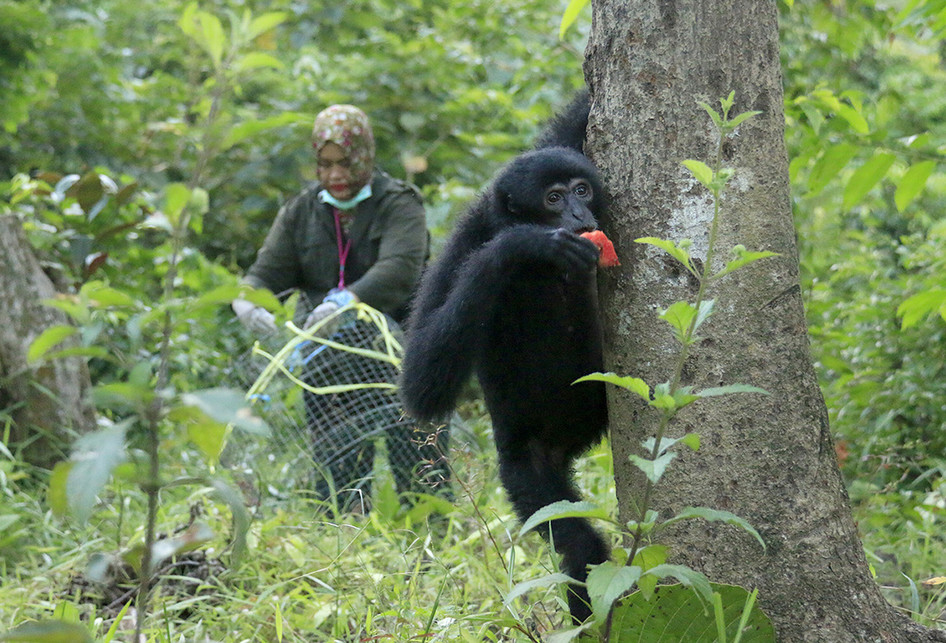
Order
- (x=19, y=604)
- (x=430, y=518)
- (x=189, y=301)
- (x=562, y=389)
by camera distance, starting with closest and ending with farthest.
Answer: (x=189, y=301), (x=562, y=389), (x=19, y=604), (x=430, y=518)

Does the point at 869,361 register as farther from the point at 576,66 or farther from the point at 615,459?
the point at 576,66

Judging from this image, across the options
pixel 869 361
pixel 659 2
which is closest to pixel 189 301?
pixel 659 2

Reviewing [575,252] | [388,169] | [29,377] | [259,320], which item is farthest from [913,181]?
[388,169]

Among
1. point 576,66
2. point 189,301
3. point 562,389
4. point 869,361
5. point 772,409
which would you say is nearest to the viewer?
point 189,301

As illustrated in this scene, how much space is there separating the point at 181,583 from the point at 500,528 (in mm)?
1368

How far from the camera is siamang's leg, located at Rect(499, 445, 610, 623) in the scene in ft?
8.86

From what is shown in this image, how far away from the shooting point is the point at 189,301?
148 centimetres

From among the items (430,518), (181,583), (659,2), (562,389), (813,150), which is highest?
(659,2)

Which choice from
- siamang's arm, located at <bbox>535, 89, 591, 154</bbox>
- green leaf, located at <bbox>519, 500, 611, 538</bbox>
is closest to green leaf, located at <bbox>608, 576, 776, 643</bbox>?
green leaf, located at <bbox>519, 500, 611, 538</bbox>

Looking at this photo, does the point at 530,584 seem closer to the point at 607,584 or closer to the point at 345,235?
the point at 607,584

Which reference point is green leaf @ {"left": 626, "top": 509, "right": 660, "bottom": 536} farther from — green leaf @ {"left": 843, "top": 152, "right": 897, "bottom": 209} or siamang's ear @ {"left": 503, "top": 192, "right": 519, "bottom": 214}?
green leaf @ {"left": 843, "top": 152, "right": 897, "bottom": 209}

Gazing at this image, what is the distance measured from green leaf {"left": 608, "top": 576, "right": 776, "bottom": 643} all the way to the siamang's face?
3.50 ft

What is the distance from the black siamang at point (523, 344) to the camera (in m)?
2.76

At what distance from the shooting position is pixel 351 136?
16.4ft
